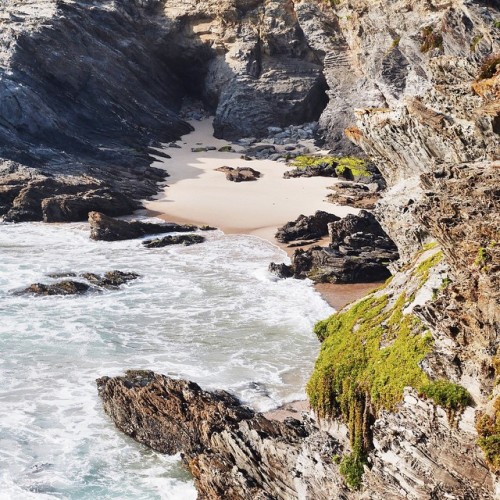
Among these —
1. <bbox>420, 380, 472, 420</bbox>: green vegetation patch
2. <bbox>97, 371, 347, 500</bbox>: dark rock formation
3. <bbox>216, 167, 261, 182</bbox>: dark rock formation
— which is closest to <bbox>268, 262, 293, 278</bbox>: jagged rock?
<bbox>97, 371, 347, 500</bbox>: dark rock formation

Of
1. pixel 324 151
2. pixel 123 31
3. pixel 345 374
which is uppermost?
pixel 123 31

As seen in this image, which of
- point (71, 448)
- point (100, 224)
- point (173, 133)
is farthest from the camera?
point (173, 133)

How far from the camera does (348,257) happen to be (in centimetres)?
3064

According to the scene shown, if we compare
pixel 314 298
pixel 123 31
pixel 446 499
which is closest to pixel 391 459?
pixel 446 499

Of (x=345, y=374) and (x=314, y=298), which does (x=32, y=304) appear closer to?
(x=314, y=298)

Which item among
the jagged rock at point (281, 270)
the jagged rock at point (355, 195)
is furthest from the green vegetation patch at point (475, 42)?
the jagged rock at point (281, 270)

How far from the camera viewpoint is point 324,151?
60.6 meters

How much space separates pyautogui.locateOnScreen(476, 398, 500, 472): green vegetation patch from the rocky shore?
0.06 ft

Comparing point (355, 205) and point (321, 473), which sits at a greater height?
point (355, 205)

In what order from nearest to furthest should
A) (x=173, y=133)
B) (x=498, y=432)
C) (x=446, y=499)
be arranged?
1. (x=498, y=432)
2. (x=446, y=499)
3. (x=173, y=133)

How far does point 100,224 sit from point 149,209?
22.3 feet

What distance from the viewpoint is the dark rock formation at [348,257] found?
29.9m

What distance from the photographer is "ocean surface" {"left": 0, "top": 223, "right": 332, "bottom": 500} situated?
51.5ft

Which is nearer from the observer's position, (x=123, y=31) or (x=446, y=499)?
(x=446, y=499)
